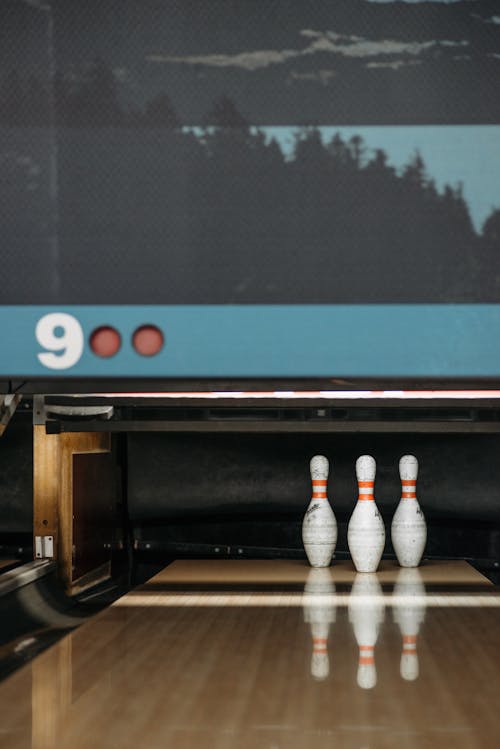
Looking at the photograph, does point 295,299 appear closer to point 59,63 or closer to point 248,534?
point 59,63

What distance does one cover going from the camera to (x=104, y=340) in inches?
70.7

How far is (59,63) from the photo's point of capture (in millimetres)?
1782

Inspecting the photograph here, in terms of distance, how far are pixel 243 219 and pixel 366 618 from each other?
176 centimetres

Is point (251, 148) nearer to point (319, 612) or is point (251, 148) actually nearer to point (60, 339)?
point (60, 339)

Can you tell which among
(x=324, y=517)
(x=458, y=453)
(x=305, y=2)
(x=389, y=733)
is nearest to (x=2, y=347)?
(x=305, y=2)

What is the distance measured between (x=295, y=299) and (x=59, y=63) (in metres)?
0.55

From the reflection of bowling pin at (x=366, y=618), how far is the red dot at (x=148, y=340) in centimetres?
97

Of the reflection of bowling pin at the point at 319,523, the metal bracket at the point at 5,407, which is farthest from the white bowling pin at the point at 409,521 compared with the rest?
the metal bracket at the point at 5,407

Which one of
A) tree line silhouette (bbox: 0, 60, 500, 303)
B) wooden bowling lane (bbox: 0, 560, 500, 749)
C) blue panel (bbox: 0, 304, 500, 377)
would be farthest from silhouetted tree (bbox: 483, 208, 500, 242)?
wooden bowling lane (bbox: 0, 560, 500, 749)

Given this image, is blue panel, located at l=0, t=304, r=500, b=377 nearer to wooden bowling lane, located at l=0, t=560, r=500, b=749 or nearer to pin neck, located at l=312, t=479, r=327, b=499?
wooden bowling lane, located at l=0, t=560, r=500, b=749

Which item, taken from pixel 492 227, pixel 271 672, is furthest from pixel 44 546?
pixel 492 227

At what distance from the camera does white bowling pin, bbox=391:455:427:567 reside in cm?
407

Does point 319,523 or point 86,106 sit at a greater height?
point 86,106

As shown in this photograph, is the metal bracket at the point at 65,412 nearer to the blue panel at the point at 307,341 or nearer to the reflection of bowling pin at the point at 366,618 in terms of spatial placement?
the reflection of bowling pin at the point at 366,618
